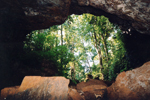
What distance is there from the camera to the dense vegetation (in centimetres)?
806

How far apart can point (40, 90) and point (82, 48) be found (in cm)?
1838

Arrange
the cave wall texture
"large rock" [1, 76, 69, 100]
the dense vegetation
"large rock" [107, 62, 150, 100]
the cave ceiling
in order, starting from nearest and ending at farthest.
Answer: "large rock" [1, 76, 69, 100], "large rock" [107, 62, 150, 100], the cave ceiling, the cave wall texture, the dense vegetation

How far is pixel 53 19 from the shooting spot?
632 centimetres

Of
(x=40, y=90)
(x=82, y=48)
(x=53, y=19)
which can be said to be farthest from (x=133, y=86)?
(x=82, y=48)

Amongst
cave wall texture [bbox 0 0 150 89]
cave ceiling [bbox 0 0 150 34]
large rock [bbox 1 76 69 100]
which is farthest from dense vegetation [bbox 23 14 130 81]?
large rock [bbox 1 76 69 100]

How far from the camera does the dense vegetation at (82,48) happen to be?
8.06 m

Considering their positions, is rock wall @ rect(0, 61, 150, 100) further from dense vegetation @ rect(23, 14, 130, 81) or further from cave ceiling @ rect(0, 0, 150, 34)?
dense vegetation @ rect(23, 14, 130, 81)

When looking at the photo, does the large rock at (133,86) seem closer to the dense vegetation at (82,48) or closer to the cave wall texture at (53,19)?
the cave wall texture at (53,19)

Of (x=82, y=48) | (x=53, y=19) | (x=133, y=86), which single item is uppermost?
(x=53, y=19)

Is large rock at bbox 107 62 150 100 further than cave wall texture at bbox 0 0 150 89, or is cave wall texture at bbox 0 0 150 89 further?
cave wall texture at bbox 0 0 150 89

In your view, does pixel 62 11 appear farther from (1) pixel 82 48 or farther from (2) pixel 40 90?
(1) pixel 82 48

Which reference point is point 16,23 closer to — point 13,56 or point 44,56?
point 13,56

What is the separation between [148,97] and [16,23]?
7714 millimetres

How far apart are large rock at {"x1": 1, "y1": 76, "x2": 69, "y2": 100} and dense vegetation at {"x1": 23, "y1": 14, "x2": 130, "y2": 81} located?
4.25 metres
